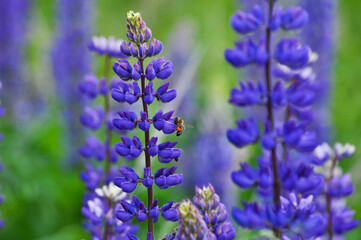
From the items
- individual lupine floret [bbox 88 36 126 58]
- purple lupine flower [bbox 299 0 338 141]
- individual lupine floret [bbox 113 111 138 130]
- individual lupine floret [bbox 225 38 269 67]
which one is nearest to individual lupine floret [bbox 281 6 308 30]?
individual lupine floret [bbox 225 38 269 67]

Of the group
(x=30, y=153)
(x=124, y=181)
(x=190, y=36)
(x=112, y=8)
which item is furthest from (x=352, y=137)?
(x=112, y=8)

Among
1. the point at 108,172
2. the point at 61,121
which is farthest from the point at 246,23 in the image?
the point at 61,121

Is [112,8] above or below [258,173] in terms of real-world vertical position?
above

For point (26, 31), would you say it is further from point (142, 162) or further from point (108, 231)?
point (108, 231)

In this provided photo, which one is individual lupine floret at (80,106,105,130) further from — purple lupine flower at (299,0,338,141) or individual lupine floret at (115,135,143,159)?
purple lupine flower at (299,0,338,141)

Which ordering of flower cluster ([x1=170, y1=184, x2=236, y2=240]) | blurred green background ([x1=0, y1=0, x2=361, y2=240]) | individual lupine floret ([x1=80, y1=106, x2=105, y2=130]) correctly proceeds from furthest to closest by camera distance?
1. blurred green background ([x1=0, y1=0, x2=361, y2=240])
2. individual lupine floret ([x1=80, y1=106, x2=105, y2=130])
3. flower cluster ([x1=170, y1=184, x2=236, y2=240])

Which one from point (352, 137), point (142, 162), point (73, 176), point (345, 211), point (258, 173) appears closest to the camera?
point (258, 173)
